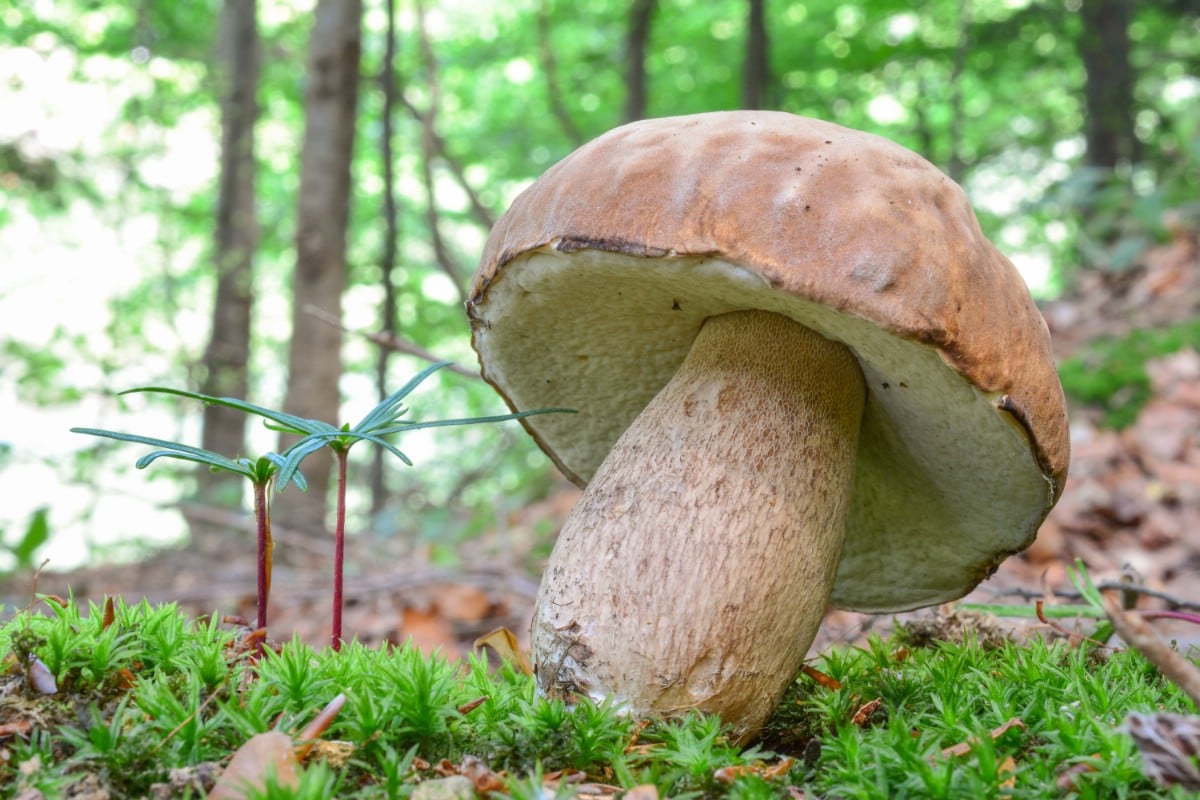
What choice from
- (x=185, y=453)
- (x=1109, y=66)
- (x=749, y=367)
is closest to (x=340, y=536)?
(x=185, y=453)

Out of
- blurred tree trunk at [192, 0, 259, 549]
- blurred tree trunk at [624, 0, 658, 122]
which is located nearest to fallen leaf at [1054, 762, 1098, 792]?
blurred tree trunk at [624, 0, 658, 122]

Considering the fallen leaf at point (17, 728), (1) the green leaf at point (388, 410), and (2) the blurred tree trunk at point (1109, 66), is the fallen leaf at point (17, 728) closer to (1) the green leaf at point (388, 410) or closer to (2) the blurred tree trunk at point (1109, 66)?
(1) the green leaf at point (388, 410)

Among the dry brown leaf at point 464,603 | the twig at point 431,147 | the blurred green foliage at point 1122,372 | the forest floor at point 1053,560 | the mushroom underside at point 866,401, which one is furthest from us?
the twig at point 431,147

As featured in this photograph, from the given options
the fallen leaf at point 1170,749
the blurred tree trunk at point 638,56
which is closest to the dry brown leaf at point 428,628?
the fallen leaf at point 1170,749

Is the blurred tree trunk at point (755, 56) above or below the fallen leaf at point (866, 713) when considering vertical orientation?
above

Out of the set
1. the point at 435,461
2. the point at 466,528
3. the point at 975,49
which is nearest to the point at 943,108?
the point at 975,49

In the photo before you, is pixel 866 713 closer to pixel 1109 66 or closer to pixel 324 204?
pixel 324 204

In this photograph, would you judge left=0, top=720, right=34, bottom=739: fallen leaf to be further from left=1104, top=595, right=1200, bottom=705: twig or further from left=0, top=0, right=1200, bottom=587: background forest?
left=0, top=0, right=1200, bottom=587: background forest
